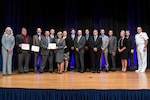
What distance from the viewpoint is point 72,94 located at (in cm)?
408

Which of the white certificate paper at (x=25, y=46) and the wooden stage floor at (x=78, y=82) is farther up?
the white certificate paper at (x=25, y=46)

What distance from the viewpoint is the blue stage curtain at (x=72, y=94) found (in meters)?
4.02

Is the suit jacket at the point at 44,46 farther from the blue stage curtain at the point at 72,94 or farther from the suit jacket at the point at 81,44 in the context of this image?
the blue stage curtain at the point at 72,94

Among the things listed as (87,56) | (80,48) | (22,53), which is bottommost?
(87,56)

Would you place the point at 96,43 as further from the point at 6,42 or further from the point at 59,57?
the point at 6,42

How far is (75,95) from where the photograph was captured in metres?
4.08

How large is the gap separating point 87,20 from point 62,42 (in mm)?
2078

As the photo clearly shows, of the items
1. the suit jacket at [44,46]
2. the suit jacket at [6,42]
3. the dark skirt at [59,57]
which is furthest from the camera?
the suit jacket at [44,46]

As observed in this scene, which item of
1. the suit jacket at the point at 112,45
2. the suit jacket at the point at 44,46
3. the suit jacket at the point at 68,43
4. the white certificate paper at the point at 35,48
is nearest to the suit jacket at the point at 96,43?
the suit jacket at the point at 112,45

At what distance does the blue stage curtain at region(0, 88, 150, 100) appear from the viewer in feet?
13.2

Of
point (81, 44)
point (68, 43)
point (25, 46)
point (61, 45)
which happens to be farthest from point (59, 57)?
point (25, 46)

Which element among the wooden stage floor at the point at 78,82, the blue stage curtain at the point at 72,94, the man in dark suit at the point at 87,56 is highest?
the man in dark suit at the point at 87,56

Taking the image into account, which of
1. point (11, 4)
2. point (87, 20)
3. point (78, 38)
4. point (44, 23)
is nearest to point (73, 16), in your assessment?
point (87, 20)

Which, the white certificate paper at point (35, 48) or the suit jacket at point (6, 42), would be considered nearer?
the suit jacket at point (6, 42)
